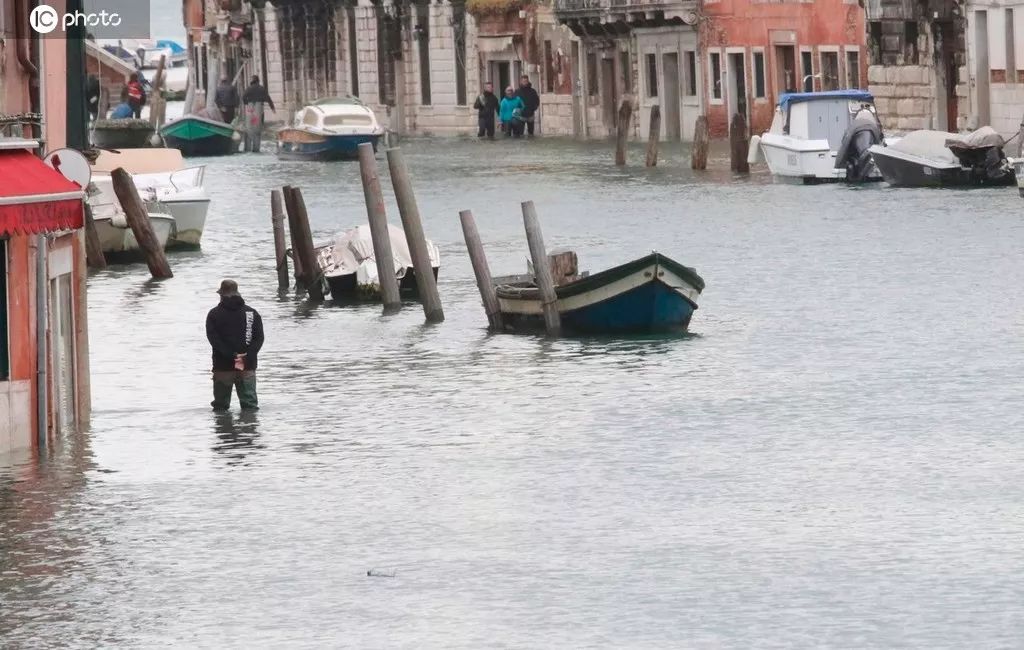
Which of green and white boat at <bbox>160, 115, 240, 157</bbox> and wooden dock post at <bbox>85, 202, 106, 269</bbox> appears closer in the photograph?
wooden dock post at <bbox>85, 202, 106, 269</bbox>

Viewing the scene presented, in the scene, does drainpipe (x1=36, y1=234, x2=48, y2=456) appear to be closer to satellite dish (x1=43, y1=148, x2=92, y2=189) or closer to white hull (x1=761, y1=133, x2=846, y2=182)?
satellite dish (x1=43, y1=148, x2=92, y2=189)

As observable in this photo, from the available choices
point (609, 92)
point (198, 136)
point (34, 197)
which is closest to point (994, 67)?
point (609, 92)

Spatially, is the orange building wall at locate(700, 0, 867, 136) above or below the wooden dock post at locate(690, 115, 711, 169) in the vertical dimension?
above

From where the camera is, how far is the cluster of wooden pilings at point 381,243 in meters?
26.1

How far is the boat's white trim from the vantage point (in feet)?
78.5

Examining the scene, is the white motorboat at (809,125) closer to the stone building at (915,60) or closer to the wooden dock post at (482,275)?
the stone building at (915,60)

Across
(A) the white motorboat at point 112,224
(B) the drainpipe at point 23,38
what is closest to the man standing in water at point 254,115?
(A) the white motorboat at point 112,224

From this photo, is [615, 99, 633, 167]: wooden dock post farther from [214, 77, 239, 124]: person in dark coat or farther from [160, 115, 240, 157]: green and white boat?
[214, 77, 239, 124]: person in dark coat

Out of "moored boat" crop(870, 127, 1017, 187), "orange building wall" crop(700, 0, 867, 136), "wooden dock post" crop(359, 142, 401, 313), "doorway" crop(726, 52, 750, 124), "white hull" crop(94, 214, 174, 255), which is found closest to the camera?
"wooden dock post" crop(359, 142, 401, 313)

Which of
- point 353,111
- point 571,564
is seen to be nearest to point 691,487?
point 571,564

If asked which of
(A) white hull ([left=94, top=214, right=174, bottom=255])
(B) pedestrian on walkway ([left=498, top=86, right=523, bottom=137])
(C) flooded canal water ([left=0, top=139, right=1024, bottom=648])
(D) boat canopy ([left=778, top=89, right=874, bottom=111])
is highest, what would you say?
(B) pedestrian on walkway ([left=498, top=86, right=523, bottom=137])

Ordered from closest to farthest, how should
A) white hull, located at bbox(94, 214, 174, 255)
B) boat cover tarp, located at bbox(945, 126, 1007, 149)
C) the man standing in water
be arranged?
white hull, located at bbox(94, 214, 174, 255)
boat cover tarp, located at bbox(945, 126, 1007, 149)
the man standing in water

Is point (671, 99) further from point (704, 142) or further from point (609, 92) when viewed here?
point (704, 142)

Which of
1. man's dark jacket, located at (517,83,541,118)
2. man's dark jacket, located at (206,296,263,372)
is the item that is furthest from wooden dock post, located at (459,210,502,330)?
man's dark jacket, located at (517,83,541,118)
